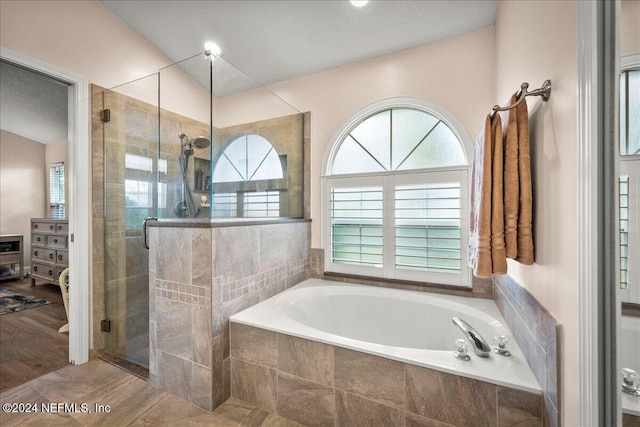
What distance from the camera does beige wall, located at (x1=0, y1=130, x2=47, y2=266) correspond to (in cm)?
415

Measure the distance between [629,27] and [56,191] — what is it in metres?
5.84

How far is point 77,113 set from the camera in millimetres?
Result: 2010

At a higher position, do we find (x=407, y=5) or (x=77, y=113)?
(x=407, y=5)

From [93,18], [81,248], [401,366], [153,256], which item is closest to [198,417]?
[153,256]

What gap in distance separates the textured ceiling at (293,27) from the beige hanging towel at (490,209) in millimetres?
1160

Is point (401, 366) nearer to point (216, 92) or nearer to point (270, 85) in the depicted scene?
point (216, 92)

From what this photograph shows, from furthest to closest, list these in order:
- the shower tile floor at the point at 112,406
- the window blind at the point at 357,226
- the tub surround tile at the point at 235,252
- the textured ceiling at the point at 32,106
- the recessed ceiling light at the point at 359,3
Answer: the textured ceiling at the point at 32,106, the window blind at the point at 357,226, the recessed ceiling light at the point at 359,3, the tub surround tile at the point at 235,252, the shower tile floor at the point at 112,406

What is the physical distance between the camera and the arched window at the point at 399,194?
2082 mm

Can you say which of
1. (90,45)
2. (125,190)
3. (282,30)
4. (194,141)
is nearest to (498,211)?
(194,141)

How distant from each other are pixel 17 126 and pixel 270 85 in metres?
3.99

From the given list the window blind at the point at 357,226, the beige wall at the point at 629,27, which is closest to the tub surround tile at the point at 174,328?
the window blind at the point at 357,226

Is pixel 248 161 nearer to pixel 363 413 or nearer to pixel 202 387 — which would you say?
pixel 202 387

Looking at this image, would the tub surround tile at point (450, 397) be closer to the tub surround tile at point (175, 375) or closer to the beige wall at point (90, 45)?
the tub surround tile at point (175, 375)

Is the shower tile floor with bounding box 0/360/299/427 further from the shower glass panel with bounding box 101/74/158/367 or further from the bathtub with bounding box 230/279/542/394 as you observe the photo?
the bathtub with bounding box 230/279/542/394
